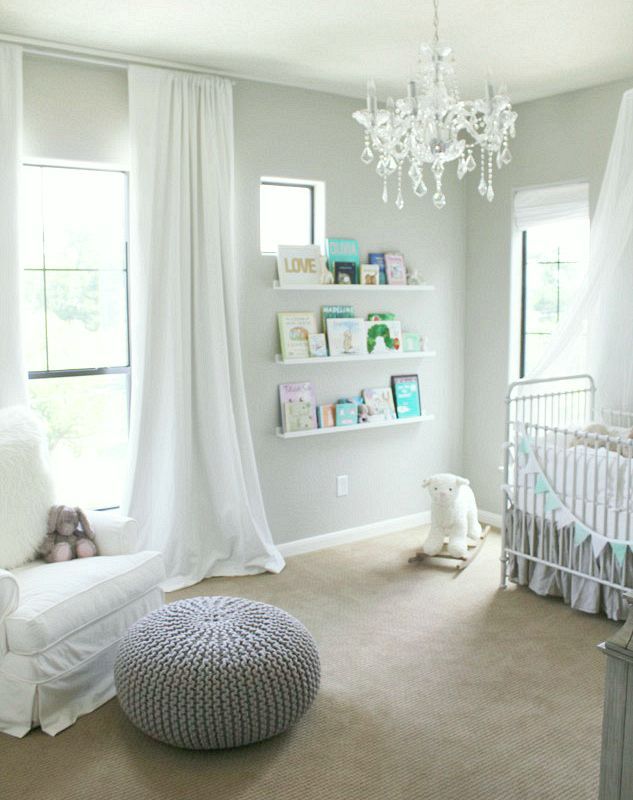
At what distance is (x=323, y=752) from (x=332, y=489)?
2.14m

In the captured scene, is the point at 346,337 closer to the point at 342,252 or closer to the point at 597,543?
the point at 342,252

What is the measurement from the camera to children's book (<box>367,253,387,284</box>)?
460cm

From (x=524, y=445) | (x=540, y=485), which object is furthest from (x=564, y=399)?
(x=540, y=485)

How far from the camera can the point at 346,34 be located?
340 centimetres

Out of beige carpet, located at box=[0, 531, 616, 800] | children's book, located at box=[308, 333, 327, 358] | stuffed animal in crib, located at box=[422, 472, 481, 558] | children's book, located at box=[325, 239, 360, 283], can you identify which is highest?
children's book, located at box=[325, 239, 360, 283]

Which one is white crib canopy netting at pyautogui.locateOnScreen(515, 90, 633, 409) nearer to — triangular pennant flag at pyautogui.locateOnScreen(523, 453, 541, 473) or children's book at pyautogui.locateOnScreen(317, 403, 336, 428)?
triangular pennant flag at pyautogui.locateOnScreen(523, 453, 541, 473)

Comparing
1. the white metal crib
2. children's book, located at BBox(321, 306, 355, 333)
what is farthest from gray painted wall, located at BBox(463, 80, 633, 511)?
children's book, located at BBox(321, 306, 355, 333)

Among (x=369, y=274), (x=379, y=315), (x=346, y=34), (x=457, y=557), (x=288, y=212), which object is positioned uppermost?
(x=346, y=34)

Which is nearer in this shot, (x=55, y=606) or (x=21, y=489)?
(x=55, y=606)

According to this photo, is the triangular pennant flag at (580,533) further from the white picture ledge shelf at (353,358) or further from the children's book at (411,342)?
the children's book at (411,342)

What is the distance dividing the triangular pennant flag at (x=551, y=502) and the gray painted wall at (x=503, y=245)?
1.28 meters

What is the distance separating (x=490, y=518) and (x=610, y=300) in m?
1.69

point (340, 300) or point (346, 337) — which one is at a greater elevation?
point (340, 300)

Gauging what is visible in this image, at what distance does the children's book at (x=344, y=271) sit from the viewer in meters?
4.43
